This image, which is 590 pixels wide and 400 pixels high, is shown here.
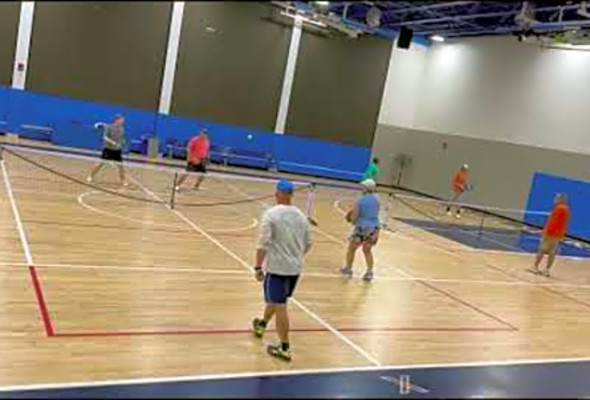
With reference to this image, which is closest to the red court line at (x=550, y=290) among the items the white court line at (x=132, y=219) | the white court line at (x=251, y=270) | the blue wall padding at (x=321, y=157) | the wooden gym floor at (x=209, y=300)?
the wooden gym floor at (x=209, y=300)

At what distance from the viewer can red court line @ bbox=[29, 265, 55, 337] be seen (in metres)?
6.09

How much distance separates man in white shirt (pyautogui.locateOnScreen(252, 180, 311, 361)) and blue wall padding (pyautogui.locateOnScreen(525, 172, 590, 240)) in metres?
16.6

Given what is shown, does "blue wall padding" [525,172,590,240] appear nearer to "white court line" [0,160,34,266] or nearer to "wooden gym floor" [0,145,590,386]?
"wooden gym floor" [0,145,590,386]

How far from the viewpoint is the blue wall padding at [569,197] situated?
2025 cm

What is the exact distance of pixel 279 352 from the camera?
625cm

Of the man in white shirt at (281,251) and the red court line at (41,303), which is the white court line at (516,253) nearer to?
the man in white shirt at (281,251)

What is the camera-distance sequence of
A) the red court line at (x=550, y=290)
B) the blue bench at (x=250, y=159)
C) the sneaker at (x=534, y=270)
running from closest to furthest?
the red court line at (x=550, y=290)
the sneaker at (x=534, y=270)
the blue bench at (x=250, y=159)

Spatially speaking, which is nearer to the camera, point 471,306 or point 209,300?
point 209,300

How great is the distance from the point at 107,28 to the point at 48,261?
6942mm

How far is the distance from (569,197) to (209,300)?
1643cm

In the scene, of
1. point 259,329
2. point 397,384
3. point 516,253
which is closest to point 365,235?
point 259,329

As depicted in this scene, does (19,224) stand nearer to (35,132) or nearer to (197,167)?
(197,167)

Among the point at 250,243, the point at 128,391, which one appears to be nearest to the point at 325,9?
the point at 128,391

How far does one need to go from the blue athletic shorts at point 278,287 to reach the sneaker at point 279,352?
49 cm
